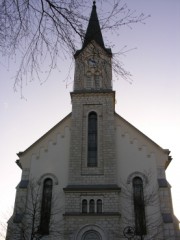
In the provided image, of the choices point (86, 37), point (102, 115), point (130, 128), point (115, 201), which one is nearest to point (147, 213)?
point (115, 201)

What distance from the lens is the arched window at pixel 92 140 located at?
830 inches

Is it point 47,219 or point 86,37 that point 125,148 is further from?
point 86,37

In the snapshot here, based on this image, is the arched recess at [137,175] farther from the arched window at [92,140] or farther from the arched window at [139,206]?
the arched window at [92,140]

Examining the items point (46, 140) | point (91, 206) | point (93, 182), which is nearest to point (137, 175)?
point (93, 182)

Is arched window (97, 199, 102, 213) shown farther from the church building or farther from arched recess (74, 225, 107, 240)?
arched recess (74, 225, 107, 240)

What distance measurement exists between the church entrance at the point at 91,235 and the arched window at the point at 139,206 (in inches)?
91.7

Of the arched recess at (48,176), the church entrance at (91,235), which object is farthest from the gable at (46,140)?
the church entrance at (91,235)

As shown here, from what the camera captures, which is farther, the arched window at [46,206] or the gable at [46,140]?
the gable at [46,140]

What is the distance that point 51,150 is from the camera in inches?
856

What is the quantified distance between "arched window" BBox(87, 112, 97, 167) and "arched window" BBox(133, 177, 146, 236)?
2988mm

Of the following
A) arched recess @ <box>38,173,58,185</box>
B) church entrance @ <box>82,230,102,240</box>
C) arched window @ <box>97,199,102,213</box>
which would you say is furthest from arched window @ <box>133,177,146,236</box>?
arched recess @ <box>38,173,58,185</box>

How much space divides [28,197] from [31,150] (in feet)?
10.9

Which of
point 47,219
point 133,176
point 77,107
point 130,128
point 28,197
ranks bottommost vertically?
point 47,219

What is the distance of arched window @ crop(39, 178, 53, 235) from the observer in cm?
1908
